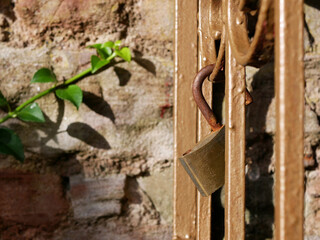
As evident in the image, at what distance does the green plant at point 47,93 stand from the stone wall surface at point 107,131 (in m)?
0.02

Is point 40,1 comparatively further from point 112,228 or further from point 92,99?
point 112,228

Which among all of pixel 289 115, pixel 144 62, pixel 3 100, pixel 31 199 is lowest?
pixel 31 199

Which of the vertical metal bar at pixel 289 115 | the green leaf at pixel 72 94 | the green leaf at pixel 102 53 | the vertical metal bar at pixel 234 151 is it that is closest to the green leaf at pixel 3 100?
the green leaf at pixel 72 94

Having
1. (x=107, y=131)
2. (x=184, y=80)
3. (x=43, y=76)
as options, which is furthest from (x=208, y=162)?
(x=43, y=76)

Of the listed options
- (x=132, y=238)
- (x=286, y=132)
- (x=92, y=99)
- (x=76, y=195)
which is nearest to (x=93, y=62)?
(x=92, y=99)

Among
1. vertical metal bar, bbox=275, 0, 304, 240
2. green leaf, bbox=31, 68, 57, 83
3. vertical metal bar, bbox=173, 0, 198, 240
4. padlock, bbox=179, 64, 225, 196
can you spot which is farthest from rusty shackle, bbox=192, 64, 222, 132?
green leaf, bbox=31, 68, 57, 83

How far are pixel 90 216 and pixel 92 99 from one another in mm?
286

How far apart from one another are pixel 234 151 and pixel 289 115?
18 cm

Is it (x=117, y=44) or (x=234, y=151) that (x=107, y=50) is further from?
(x=234, y=151)

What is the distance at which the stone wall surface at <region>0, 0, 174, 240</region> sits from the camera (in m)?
0.83

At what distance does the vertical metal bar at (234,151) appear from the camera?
0.51 metres

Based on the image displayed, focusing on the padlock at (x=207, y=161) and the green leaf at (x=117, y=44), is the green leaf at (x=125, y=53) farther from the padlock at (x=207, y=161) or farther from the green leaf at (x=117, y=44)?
the padlock at (x=207, y=161)

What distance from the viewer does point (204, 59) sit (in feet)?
2.26

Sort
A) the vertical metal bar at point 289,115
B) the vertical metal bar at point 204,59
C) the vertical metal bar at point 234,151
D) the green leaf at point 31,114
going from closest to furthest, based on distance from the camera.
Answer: the vertical metal bar at point 289,115 → the vertical metal bar at point 234,151 → the vertical metal bar at point 204,59 → the green leaf at point 31,114
